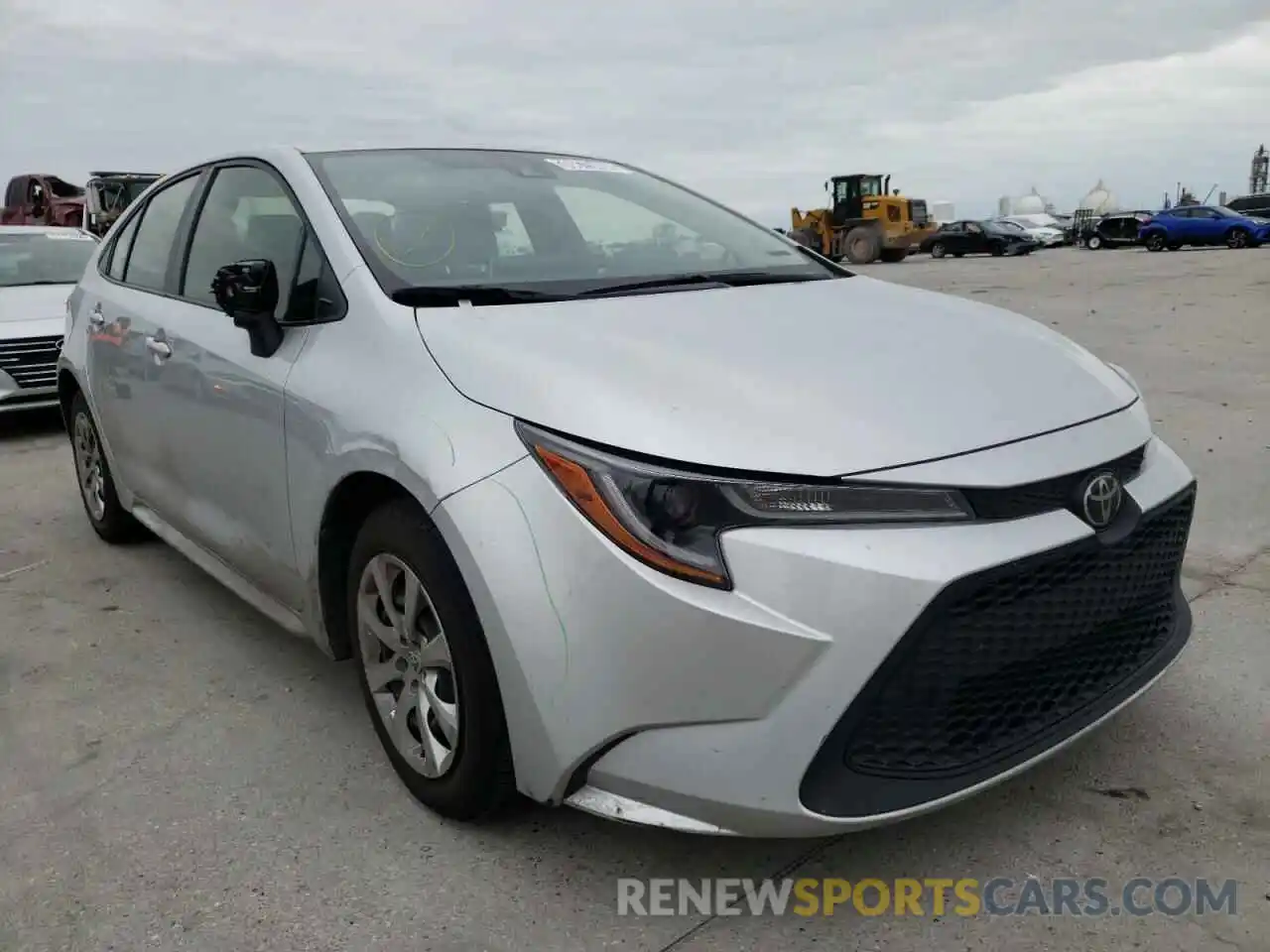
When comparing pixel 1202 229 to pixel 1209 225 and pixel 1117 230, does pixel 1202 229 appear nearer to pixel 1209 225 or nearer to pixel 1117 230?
pixel 1209 225

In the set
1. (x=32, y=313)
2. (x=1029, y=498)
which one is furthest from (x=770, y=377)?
(x=32, y=313)

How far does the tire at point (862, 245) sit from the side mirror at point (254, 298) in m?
30.5

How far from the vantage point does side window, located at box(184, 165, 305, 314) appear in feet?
9.50

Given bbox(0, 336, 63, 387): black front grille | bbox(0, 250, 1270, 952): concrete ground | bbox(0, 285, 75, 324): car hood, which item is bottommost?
bbox(0, 250, 1270, 952): concrete ground

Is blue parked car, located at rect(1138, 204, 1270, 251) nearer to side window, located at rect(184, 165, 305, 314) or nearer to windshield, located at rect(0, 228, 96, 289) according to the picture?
windshield, located at rect(0, 228, 96, 289)

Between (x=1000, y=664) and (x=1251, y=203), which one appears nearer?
(x=1000, y=664)

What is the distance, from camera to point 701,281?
285 cm

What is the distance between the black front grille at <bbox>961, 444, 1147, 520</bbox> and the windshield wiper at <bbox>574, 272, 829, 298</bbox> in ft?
3.59

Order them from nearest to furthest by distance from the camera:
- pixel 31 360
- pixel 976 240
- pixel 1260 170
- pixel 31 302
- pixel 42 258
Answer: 1. pixel 31 360
2. pixel 31 302
3. pixel 42 258
4. pixel 976 240
5. pixel 1260 170

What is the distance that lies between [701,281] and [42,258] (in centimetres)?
739

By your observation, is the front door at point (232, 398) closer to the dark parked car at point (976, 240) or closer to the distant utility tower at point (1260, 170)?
the dark parked car at point (976, 240)

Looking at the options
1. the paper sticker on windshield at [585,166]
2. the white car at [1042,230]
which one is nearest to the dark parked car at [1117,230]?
the white car at [1042,230]

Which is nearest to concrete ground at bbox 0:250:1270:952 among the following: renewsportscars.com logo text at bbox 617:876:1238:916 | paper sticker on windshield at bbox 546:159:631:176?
renewsportscars.com logo text at bbox 617:876:1238:916

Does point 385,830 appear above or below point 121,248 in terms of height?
below
